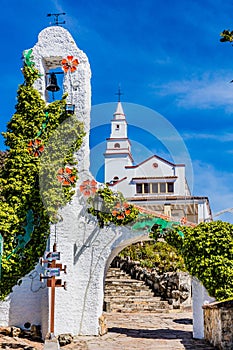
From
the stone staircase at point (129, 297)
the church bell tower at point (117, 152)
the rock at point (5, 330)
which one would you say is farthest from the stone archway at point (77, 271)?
the church bell tower at point (117, 152)

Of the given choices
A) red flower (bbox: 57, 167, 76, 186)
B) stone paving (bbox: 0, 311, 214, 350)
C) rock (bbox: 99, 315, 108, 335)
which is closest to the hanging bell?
red flower (bbox: 57, 167, 76, 186)

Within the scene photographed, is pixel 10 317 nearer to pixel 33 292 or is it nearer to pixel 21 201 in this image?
pixel 33 292

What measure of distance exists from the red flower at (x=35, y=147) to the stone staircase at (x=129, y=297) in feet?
25.0

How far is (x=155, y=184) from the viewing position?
33219 mm

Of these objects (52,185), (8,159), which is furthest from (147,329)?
(8,159)

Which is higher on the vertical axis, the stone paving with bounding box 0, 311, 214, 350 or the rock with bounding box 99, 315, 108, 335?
the rock with bounding box 99, 315, 108, 335

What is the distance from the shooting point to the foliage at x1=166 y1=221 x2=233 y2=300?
11484 millimetres

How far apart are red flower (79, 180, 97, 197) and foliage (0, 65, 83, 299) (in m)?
0.31

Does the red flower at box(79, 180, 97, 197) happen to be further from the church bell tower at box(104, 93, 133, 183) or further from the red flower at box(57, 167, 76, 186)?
the church bell tower at box(104, 93, 133, 183)

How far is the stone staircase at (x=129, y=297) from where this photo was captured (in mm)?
17750

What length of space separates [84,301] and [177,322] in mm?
4237

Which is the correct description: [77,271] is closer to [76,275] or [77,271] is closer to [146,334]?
[76,275]

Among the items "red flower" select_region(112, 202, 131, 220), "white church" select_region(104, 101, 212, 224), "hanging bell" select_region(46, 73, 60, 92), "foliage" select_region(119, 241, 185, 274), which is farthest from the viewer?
"white church" select_region(104, 101, 212, 224)

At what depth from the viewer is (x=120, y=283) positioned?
66.4ft
